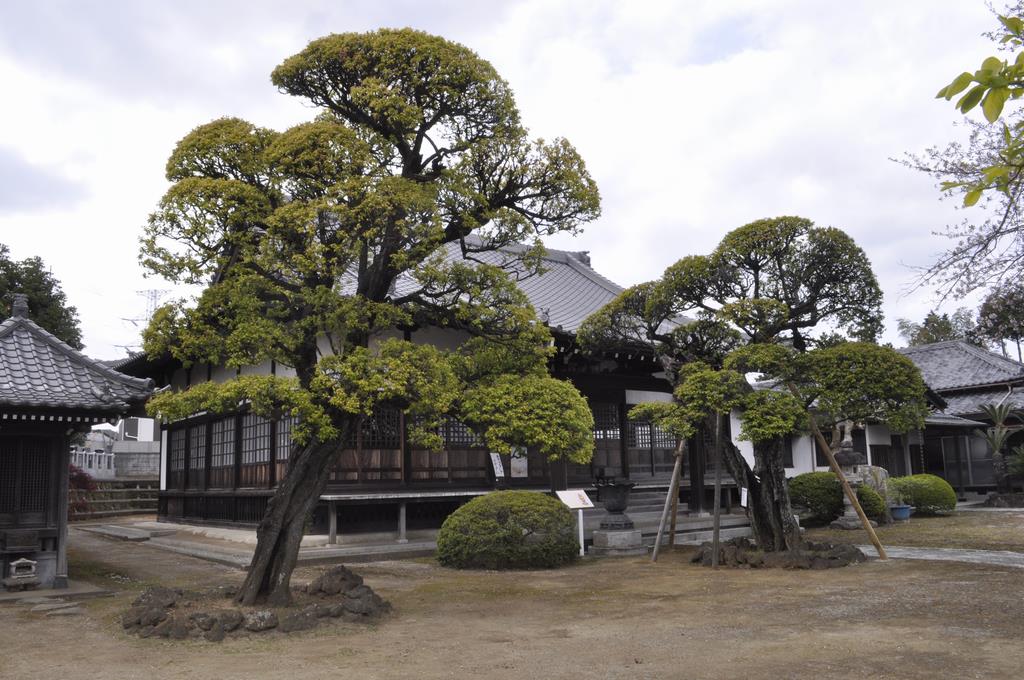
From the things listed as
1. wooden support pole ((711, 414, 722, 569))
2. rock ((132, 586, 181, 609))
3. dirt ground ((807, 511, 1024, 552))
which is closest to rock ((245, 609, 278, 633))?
rock ((132, 586, 181, 609))

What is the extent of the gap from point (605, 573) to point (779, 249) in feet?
19.1

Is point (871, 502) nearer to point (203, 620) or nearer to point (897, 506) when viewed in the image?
point (897, 506)

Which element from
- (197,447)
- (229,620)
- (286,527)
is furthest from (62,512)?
(197,447)

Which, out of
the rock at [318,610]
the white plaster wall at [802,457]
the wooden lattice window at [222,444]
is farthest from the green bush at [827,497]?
the rock at [318,610]

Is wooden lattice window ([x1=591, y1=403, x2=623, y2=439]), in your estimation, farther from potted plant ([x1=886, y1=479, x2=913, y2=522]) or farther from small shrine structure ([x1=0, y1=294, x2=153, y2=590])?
small shrine structure ([x1=0, y1=294, x2=153, y2=590])

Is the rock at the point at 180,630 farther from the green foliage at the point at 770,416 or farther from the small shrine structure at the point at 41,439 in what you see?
the green foliage at the point at 770,416

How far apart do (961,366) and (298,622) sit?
31.5m

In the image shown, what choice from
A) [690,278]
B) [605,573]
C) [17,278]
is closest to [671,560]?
[605,573]

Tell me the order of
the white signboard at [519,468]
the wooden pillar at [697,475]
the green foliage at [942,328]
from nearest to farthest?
the white signboard at [519,468], the wooden pillar at [697,475], the green foliage at [942,328]

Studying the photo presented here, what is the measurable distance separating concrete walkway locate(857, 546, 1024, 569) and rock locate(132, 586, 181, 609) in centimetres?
1096

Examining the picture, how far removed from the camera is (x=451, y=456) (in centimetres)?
1605

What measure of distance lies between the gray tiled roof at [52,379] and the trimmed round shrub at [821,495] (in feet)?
49.8

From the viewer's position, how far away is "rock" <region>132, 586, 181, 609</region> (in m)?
8.20

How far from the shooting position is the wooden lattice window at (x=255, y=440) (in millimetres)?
16438
